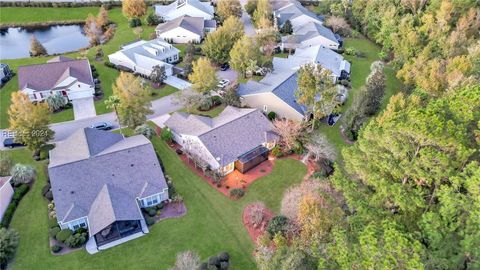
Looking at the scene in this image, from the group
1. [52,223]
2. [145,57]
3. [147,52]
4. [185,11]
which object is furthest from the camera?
[185,11]

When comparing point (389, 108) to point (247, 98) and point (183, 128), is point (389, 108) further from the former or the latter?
point (183, 128)

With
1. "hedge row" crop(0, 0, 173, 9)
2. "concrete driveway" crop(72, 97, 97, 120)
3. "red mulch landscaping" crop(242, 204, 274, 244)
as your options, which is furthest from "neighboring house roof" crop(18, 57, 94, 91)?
"hedge row" crop(0, 0, 173, 9)

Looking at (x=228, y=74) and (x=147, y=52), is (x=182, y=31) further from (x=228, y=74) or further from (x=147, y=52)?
(x=228, y=74)

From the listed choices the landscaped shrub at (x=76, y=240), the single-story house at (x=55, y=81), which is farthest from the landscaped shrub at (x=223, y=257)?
the single-story house at (x=55, y=81)

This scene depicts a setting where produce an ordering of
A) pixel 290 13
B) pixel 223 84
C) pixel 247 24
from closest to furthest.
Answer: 1. pixel 223 84
2. pixel 290 13
3. pixel 247 24

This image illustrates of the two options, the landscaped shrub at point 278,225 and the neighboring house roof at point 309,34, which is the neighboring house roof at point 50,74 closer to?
the landscaped shrub at point 278,225

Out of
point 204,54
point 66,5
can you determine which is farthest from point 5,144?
point 66,5

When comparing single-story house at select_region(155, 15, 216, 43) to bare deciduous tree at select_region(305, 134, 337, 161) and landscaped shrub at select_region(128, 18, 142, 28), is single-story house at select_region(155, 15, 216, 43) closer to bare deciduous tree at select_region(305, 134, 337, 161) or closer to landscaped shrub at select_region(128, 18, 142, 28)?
landscaped shrub at select_region(128, 18, 142, 28)

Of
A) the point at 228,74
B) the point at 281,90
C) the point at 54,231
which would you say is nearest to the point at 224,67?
the point at 228,74
